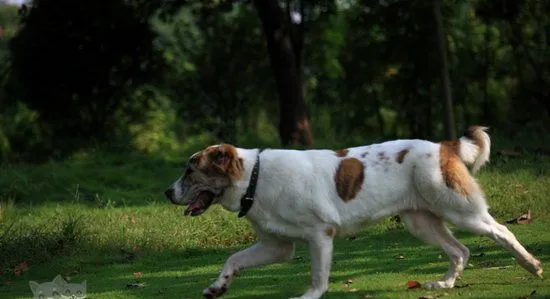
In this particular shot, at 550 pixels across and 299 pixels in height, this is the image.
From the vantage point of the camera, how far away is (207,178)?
361 inches

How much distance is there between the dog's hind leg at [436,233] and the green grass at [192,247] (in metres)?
0.24

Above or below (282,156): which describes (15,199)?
below

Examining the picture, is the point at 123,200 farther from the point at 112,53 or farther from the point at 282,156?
the point at 112,53

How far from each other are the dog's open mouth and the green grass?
2.88ft

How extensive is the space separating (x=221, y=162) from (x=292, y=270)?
2.24m

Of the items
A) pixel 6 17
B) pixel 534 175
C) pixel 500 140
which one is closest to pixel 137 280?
pixel 534 175

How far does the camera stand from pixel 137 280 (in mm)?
10992

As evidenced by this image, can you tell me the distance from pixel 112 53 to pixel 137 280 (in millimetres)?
15351

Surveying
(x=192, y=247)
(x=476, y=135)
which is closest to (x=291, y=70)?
(x=192, y=247)

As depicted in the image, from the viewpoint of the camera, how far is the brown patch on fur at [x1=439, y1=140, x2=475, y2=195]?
29.9 ft

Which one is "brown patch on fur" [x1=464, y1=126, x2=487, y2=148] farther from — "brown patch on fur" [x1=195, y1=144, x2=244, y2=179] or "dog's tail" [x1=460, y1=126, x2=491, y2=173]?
"brown patch on fur" [x1=195, y1=144, x2=244, y2=179]

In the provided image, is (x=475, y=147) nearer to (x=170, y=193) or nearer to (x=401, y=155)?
(x=401, y=155)

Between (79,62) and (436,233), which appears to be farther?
(79,62)

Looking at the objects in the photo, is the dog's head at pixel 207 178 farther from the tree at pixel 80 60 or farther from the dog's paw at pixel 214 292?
the tree at pixel 80 60
